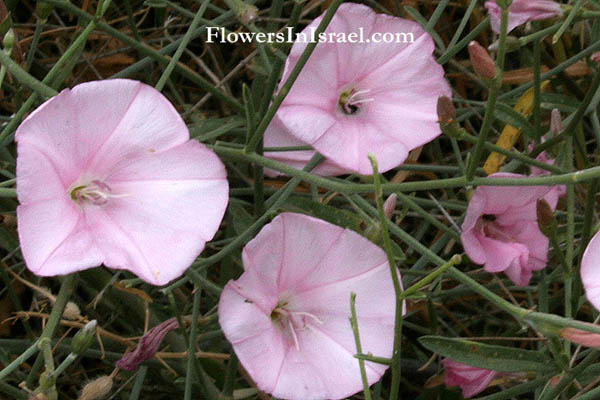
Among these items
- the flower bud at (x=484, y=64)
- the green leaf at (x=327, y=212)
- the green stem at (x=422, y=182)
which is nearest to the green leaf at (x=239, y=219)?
the green leaf at (x=327, y=212)

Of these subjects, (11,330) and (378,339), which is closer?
(378,339)

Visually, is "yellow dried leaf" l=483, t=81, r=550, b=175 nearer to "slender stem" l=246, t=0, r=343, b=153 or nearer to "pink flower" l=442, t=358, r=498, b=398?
"pink flower" l=442, t=358, r=498, b=398

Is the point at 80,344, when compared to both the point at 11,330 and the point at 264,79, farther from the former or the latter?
the point at 11,330

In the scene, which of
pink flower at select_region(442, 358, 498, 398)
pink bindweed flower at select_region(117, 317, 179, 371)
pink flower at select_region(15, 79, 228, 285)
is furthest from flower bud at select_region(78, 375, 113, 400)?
pink flower at select_region(442, 358, 498, 398)

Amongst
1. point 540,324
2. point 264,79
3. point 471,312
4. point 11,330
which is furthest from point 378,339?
point 11,330

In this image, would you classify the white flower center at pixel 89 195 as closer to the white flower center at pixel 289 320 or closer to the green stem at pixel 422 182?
the green stem at pixel 422 182
